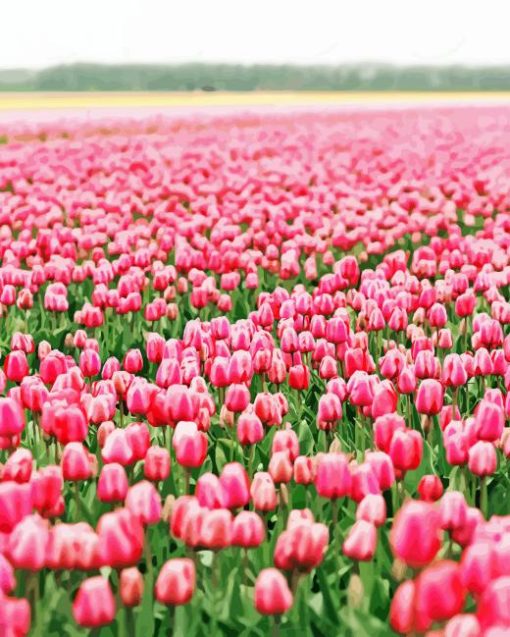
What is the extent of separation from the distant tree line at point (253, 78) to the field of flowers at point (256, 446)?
247 ft

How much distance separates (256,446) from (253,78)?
3398 inches

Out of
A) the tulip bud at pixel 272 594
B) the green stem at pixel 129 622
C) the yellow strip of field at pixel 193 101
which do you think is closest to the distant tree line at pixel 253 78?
the yellow strip of field at pixel 193 101

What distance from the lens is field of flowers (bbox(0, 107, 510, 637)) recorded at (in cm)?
204

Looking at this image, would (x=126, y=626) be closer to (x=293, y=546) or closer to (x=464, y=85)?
(x=293, y=546)

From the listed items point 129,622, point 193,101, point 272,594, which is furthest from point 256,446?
point 193,101

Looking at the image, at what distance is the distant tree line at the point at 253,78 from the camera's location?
82562 mm

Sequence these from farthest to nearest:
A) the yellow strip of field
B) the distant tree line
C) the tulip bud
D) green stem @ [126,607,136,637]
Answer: the distant tree line < the yellow strip of field < green stem @ [126,607,136,637] < the tulip bud

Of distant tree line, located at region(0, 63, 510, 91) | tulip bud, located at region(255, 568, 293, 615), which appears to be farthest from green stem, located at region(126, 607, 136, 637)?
distant tree line, located at region(0, 63, 510, 91)

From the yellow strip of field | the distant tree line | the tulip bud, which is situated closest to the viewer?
the tulip bud

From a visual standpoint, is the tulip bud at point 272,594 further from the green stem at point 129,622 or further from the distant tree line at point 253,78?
the distant tree line at point 253,78

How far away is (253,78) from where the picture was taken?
8712 centimetres

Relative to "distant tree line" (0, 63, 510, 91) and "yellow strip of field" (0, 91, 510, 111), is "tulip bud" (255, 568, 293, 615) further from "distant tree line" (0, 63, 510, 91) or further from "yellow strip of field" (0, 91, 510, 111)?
"distant tree line" (0, 63, 510, 91)

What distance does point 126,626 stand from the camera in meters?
2.28

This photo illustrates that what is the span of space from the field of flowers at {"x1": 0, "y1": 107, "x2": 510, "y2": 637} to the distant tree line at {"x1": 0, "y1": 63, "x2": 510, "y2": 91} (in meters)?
75.3
